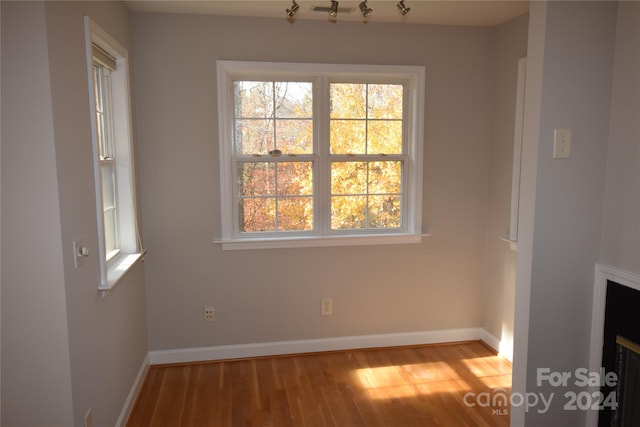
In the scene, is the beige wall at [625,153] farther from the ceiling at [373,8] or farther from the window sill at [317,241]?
the window sill at [317,241]

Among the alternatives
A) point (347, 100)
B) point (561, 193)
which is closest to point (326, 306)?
point (347, 100)

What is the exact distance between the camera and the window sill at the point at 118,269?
2260mm

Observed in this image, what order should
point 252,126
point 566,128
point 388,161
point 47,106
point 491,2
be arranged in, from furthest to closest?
point 388,161
point 252,126
point 491,2
point 566,128
point 47,106

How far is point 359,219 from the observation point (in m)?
3.55

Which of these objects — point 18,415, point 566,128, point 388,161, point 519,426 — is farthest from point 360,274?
point 18,415

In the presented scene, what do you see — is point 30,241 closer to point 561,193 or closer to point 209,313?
point 209,313

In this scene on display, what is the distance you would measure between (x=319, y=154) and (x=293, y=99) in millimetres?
436

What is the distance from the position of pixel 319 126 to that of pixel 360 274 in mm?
1157

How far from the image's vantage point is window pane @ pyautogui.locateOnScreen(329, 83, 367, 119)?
339 cm

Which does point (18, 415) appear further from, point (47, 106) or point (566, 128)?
point (566, 128)

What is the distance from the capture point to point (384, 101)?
137 inches

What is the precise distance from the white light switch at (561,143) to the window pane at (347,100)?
66.0 inches

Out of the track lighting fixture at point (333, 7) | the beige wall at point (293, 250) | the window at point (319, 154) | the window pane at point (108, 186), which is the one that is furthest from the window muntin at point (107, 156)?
the track lighting fixture at point (333, 7)

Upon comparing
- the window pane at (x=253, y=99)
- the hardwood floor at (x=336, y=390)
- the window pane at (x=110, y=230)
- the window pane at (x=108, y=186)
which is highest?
the window pane at (x=253, y=99)
